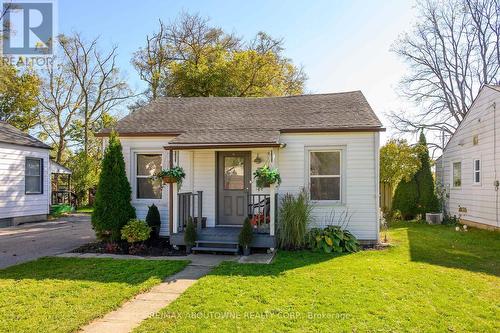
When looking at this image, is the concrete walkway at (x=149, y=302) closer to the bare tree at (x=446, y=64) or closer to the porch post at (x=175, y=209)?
the porch post at (x=175, y=209)

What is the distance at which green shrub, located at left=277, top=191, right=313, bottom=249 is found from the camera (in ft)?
28.0

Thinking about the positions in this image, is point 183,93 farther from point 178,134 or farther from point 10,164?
point 178,134

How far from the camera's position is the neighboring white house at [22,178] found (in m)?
12.9

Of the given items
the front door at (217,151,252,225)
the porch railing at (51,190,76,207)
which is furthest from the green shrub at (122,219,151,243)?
the porch railing at (51,190,76,207)

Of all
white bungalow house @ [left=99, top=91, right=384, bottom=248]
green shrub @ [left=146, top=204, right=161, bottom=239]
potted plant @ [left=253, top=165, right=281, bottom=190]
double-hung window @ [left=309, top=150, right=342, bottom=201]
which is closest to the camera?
potted plant @ [left=253, top=165, right=281, bottom=190]

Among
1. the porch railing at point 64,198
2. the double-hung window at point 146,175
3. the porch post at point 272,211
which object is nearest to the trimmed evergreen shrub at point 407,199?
the porch post at point 272,211

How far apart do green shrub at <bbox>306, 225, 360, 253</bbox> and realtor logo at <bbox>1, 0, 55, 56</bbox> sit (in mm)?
13432

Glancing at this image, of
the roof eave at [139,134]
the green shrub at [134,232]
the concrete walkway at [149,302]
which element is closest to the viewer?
the concrete walkway at [149,302]

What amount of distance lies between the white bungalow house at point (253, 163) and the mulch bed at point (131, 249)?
355 millimetres

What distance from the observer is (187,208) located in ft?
30.9

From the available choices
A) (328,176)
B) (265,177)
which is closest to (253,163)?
(265,177)

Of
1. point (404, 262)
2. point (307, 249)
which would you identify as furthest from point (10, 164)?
point (404, 262)

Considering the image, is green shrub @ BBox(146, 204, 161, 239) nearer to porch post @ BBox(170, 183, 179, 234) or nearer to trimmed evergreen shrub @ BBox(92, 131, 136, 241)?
trimmed evergreen shrub @ BBox(92, 131, 136, 241)

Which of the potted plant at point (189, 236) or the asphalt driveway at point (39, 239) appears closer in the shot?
the asphalt driveway at point (39, 239)
